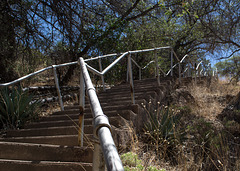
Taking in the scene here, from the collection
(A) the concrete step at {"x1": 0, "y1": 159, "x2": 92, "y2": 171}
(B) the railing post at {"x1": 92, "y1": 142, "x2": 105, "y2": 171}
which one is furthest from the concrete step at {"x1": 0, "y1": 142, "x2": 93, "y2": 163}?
(B) the railing post at {"x1": 92, "y1": 142, "x2": 105, "y2": 171}

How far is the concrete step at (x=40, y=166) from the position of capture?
7.44 feet

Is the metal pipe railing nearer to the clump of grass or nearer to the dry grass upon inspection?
the clump of grass

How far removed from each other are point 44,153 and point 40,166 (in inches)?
7.6

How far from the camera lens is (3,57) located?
6.59 m

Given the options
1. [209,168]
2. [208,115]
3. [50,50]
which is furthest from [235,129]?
[50,50]

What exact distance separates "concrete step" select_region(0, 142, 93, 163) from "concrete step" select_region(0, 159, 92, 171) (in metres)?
0.12

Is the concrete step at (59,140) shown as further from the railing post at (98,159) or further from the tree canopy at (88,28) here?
the tree canopy at (88,28)

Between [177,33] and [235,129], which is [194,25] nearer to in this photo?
[177,33]

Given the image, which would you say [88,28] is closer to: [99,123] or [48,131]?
[48,131]

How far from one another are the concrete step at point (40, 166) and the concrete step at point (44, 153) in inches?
→ 4.8

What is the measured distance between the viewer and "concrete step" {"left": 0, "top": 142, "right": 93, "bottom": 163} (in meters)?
2.41

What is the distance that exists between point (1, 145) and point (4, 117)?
1.24 m

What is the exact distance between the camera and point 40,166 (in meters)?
2.40

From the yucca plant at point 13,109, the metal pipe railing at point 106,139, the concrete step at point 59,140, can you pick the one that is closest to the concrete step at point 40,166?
the concrete step at point 59,140
